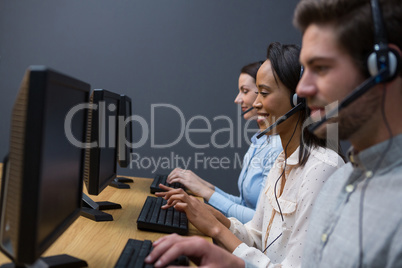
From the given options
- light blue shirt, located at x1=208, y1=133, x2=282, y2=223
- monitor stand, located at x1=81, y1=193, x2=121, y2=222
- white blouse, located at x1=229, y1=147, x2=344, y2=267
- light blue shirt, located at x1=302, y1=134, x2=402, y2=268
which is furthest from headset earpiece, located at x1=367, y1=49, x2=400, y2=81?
light blue shirt, located at x1=208, y1=133, x2=282, y2=223

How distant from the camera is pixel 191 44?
117 inches

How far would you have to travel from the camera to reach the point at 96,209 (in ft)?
4.11

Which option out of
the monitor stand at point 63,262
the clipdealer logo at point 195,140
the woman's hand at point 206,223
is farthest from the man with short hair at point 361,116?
the clipdealer logo at point 195,140

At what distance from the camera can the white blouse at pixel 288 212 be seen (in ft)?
3.36

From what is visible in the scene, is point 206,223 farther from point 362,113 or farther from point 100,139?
point 362,113

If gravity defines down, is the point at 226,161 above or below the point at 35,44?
below

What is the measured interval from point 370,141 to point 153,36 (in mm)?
2521

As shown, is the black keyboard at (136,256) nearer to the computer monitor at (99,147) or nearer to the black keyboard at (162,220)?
the black keyboard at (162,220)

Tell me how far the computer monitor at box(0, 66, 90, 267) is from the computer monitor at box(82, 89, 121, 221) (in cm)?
Answer: 32

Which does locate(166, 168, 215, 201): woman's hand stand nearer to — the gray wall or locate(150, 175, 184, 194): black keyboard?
locate(150, 175, 184, 194): black keyboard

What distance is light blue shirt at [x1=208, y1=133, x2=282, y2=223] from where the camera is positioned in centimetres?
180

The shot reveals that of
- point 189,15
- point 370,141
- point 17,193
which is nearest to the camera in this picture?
point 17,193

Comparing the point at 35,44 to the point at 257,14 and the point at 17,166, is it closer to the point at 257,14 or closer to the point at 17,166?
the point at 257,14

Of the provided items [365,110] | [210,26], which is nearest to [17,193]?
[365,110]
